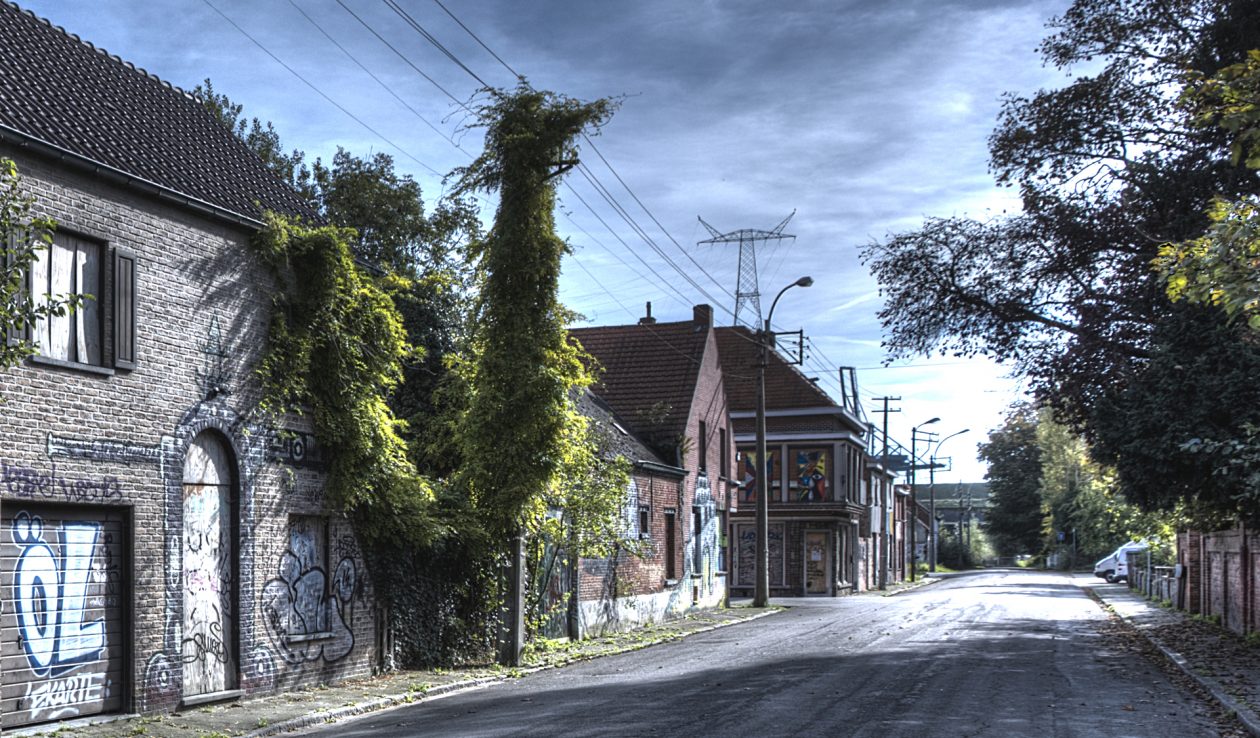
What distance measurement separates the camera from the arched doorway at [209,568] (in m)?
13.4

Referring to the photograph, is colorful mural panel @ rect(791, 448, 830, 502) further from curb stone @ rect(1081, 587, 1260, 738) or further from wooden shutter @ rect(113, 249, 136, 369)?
wooden shutter @ rect(113, 249, 136, 369)

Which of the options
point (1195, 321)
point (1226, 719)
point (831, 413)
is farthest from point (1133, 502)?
point (831, 413)

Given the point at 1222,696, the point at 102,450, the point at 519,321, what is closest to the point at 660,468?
the point at 519,321

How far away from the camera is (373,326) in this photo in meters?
16.5

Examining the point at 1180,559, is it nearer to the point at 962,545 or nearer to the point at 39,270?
the point at 39,270

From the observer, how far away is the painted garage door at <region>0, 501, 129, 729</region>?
36.2 feet

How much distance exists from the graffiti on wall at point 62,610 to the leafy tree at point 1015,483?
9002cm

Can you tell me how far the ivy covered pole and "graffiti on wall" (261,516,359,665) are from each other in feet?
9.75

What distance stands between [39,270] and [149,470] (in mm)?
2430

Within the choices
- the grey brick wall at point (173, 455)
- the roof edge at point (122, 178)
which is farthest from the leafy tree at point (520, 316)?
the roof edge at point (122, 178)

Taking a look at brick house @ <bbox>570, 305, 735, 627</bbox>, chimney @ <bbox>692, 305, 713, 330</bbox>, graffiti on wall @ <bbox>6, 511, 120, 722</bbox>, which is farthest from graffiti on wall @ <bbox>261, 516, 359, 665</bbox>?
chimney @ <bbox>692, 305, 713, 330</bbox>

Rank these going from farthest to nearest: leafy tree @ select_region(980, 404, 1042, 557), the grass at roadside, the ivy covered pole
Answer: leafy tree @ select_region(980, 404, 1042, 557) < the grass at roadside < the ivy covered pole

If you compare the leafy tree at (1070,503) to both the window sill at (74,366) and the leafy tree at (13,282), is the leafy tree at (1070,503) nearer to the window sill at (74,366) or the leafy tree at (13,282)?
the window sill at (74,366)

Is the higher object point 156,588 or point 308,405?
point 308,405
